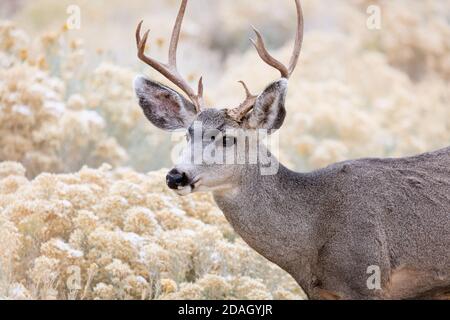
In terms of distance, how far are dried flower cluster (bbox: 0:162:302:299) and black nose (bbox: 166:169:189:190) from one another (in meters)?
1.42

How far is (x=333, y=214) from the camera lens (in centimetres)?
677

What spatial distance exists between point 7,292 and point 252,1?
37.0 ft

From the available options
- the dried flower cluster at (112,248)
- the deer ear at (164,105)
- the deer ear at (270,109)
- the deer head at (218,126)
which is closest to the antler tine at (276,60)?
the deer head at (218,126)

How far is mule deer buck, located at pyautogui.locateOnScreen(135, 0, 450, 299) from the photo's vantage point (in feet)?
Result: 21.6

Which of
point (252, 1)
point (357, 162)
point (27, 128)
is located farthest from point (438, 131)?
point (357, 162)

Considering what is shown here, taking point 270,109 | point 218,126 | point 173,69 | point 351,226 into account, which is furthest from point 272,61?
point 351,226

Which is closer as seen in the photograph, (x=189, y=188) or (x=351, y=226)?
(x=189, y=188)

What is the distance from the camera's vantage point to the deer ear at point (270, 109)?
6590 mm

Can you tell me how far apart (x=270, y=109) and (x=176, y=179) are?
81 centimetres

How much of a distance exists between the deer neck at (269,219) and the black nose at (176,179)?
0.43 meters

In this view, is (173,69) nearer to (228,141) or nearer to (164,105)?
(164,105)

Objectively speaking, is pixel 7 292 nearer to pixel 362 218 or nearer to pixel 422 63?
pixel 362 218

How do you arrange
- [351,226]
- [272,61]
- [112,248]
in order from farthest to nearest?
[112,248] → [272,61] → [351,226]

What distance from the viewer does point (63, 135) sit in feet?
32.6
